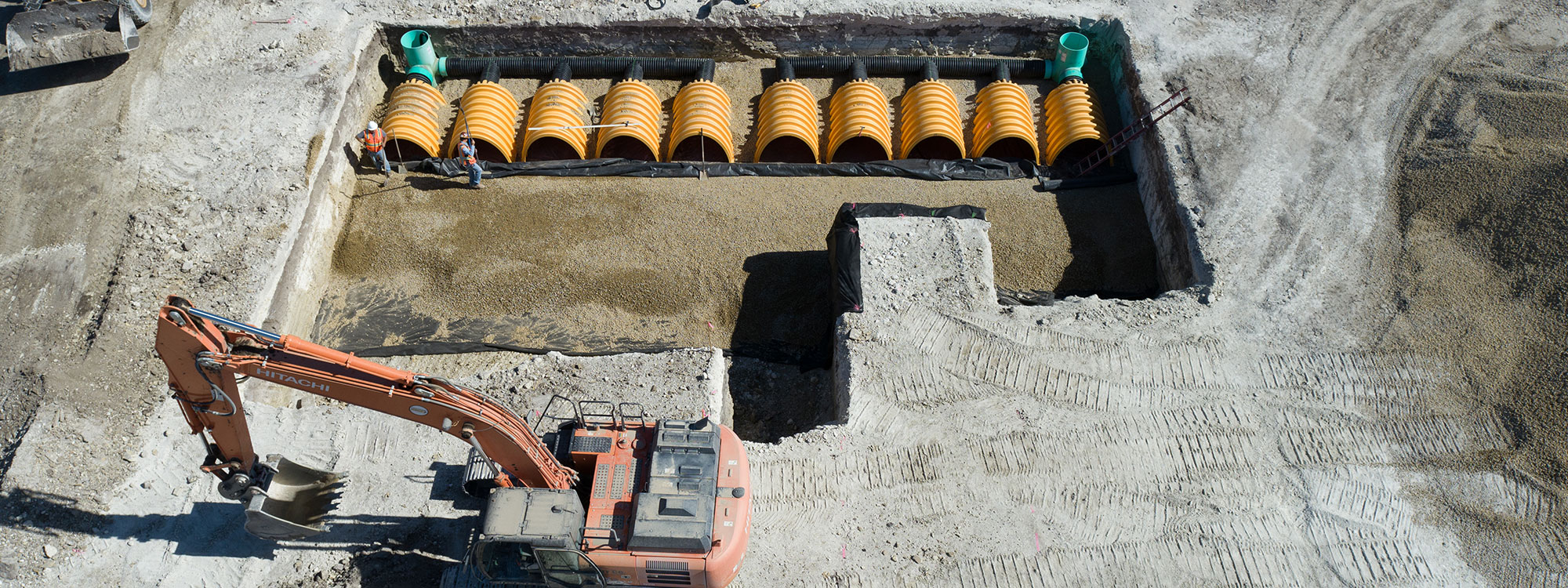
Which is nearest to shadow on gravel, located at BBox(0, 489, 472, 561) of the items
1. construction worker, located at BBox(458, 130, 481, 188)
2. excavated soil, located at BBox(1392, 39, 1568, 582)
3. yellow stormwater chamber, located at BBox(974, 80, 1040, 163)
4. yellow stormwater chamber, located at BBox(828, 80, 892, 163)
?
construction worker, located at BBox(458, 130, 481, 188)

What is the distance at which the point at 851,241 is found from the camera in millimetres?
12289

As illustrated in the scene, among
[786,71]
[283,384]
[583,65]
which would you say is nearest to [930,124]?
[786,71]

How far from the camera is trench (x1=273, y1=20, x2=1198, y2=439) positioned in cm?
1256

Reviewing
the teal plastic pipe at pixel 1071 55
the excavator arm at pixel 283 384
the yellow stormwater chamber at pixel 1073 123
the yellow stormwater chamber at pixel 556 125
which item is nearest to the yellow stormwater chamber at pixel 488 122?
the yellow stormwater chamber at pixel 556 125

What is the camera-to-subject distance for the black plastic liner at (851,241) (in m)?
11.9

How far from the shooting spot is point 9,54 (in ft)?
47.9

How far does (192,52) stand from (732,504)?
41.2 ft

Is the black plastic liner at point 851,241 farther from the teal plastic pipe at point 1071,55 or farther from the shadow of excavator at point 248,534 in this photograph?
the shadow of excavator at point 248,534

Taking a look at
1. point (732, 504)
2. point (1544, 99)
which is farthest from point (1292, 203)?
point (732, 504)

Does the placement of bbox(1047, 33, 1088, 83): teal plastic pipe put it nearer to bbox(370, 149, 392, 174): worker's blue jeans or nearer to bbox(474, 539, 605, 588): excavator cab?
bbox(370, 149, 392, 174): worker's blue jeans

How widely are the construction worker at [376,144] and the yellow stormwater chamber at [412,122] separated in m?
0.38

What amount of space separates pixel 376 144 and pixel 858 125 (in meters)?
7.39

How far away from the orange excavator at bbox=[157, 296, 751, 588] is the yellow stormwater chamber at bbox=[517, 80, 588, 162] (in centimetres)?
675

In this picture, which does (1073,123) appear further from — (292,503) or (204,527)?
(204,527)
